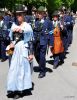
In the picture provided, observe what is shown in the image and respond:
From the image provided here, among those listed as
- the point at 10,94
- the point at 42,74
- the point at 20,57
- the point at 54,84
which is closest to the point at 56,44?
the point at 42,74

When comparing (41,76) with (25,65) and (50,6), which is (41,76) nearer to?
(25,65)

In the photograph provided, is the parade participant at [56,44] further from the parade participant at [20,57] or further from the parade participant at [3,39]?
the parade participant at [20,57]

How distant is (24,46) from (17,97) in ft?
3.45

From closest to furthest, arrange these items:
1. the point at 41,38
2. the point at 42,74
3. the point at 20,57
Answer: the point at 20,57, the point at 41,38, the point at 42,74

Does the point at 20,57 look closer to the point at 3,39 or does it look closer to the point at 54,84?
the point at 54,84

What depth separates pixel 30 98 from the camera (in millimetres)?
9789

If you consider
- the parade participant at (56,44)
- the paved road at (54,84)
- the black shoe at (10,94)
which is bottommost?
the paved road at (54,84)

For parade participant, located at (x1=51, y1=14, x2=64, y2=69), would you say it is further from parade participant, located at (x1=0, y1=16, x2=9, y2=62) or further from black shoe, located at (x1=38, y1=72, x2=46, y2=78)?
parade participant, located at (x1=0, y1=16, x2=9, y2=62)

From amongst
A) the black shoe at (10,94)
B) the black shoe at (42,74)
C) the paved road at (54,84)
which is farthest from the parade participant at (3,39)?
the black shoe at (10,94)

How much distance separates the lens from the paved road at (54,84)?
10.0m

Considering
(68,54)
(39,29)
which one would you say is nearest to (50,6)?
(68,54)

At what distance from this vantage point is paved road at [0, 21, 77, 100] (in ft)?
32.8

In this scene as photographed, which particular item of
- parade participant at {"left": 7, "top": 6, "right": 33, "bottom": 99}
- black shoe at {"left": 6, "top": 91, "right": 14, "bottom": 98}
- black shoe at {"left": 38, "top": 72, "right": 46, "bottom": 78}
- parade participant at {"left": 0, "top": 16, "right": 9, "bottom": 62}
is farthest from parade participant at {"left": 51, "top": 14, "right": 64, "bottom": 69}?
parade participant at {"left": 7, "top": 6, "right": 33, "bottom": 99}

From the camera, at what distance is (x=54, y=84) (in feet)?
37.2
